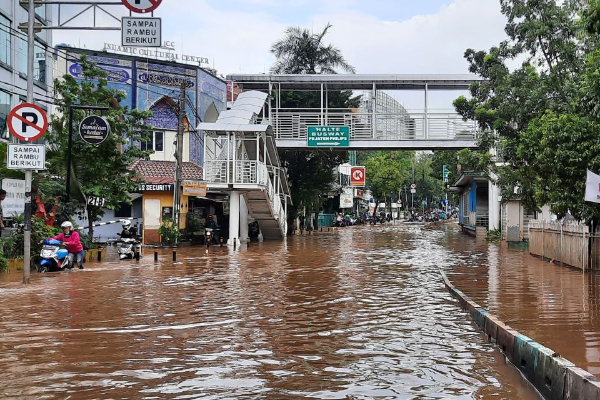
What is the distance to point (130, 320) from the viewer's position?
10281mm

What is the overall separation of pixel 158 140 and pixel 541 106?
960 inches

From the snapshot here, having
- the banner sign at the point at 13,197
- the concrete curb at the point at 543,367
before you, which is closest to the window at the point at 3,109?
the banner sign at the point at 13,197

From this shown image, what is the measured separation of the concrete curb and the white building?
72.9ft

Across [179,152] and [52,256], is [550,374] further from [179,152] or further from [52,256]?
[179,152]

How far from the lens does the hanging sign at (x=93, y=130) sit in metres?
20.5

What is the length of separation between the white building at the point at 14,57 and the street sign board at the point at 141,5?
14457mm

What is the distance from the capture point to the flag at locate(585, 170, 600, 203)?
16094mm

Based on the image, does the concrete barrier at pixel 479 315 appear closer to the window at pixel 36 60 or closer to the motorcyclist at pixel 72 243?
the motorcyclist at pixel 72 243

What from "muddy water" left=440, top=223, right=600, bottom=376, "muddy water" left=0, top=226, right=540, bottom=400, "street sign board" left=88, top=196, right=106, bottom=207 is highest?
"street sign board" left=88, top=196, right=106, bottom=207

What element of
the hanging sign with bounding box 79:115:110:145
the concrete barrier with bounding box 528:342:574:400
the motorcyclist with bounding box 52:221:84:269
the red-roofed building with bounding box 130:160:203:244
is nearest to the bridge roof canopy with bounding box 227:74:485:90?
the red-roofed building with bounding box 130:160:203:244

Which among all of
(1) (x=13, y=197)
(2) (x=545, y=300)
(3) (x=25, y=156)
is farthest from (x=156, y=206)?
(2) (x=545, y=300)

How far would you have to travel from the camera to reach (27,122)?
46.4ft

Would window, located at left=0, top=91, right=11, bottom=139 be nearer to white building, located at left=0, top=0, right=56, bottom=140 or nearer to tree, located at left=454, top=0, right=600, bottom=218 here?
white building, located at left=0, top=0, right=56, bottom=140

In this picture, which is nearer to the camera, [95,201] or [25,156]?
[25,156]
